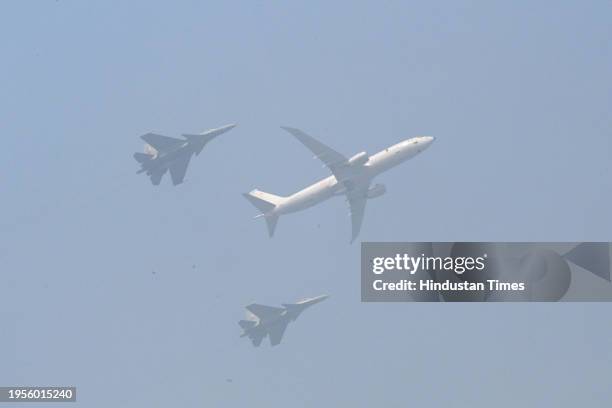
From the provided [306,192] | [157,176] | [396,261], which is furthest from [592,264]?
[157,176]

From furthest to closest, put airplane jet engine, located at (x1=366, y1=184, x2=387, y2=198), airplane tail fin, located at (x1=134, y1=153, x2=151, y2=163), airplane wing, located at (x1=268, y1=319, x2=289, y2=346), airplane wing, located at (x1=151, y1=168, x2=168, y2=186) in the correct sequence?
1. airplane jet engine, located at (x1=366, y1=184, x2=387, y2=198)
2. airplane wing, located at (x1=151, y1=168, x2=168, y2=186)
3. airplane tail fin, located at (x1=134, y1=153, x2=151, y2=163)
4. airplane wing, located at (x1=268, y1=319, x2=289, y2=346)

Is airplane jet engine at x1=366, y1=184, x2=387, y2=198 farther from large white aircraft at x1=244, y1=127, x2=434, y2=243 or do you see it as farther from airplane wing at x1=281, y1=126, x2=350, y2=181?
airplane wing at x1=281, y1=126, x2=350, y2=181

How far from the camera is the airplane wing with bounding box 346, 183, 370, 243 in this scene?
1793 inches

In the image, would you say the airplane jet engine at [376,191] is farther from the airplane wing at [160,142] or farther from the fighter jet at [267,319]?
the airplane wing at [160,142]

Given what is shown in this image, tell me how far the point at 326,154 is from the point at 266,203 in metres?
4.52

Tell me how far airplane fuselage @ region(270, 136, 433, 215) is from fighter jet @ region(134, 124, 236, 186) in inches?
246

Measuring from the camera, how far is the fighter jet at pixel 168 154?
146 feet

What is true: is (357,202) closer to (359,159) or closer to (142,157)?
(359,159)

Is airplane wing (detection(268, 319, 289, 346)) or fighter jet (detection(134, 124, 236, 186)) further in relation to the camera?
fighter jet (detection(134, 124, 236, 186))

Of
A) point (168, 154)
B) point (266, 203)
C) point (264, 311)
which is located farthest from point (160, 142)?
point (264, 311)

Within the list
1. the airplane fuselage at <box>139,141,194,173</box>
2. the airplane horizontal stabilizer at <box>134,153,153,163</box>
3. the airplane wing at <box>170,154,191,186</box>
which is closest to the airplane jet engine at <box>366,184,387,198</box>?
the airplane fuselage at <box>139,141,194,173</box>

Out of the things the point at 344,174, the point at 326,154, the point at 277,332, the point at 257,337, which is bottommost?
the point at 257,337

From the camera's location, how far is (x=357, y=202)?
156 feet

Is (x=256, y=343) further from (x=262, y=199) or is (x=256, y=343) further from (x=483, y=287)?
(x=483, y=287)
